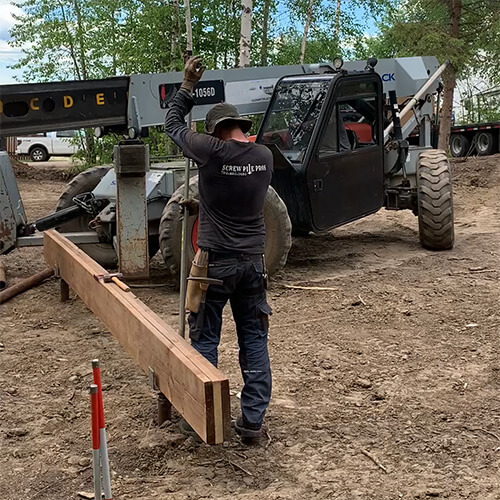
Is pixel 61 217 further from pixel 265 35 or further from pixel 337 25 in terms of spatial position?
pixel 337 25

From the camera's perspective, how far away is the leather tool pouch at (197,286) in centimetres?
461

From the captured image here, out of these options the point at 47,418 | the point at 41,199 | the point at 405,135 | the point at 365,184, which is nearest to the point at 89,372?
the point at 47,418

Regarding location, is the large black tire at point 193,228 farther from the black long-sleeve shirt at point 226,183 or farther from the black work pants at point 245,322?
the black work pants at point 245,322

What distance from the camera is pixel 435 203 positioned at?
9.77 metres

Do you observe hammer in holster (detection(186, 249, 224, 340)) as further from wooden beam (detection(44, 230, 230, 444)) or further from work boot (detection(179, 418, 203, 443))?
work boot (detection(179, 418, 203, 443))

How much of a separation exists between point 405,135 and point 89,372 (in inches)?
253

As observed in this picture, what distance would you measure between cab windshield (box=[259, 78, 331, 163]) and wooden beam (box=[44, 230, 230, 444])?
3403 mm

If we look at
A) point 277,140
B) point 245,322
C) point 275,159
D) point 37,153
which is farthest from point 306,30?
point 245,322

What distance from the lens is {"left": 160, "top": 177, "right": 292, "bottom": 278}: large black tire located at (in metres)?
7.79

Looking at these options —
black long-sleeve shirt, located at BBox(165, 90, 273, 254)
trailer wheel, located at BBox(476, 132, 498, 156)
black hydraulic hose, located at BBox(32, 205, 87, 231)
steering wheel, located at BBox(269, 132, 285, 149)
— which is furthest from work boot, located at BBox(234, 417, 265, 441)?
trailer wheel, located at BBox(476, 132, 498, 156)

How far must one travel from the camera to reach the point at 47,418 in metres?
5.04

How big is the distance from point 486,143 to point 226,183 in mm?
21368

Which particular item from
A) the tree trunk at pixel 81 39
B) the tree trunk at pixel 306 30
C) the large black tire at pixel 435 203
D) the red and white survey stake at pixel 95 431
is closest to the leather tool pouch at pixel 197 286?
the red and white survey stake at pixel 95 431

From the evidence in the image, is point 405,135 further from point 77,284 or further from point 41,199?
point 41,199
